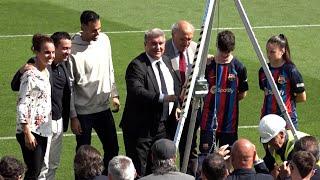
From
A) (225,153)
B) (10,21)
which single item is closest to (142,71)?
(225,153)

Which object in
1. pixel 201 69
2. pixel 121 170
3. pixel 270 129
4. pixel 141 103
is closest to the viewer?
pixel 121 170

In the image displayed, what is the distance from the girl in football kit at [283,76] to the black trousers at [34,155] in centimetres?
284

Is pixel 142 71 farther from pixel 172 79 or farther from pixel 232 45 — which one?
pixel 232 45

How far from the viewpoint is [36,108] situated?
10742 millimetres

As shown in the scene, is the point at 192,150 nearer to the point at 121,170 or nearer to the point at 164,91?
the point at 164,91

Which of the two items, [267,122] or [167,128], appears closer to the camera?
[267,122]

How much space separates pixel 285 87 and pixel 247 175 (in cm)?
324

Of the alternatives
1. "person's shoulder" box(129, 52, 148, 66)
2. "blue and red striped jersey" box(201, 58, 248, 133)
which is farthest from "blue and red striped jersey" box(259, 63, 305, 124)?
"person's shoulder" box(129, 52, 148, 66)

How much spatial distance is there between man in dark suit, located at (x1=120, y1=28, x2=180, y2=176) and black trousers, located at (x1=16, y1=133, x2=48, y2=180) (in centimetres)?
101

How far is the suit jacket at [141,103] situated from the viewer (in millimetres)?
11141

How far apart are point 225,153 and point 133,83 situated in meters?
1.67

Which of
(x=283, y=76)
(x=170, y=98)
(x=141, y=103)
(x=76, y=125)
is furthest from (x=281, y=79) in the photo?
(x=76, y=125)

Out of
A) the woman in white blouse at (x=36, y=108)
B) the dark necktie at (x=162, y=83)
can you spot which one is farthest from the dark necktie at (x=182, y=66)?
the woman in white blouse at (x=36, y=108)

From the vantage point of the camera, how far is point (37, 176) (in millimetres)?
10977
